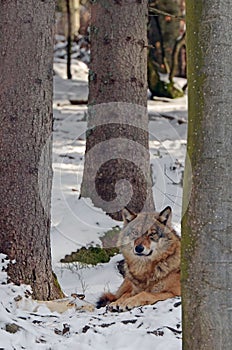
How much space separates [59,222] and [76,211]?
9.5 inches

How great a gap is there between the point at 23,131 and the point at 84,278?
2.00 m

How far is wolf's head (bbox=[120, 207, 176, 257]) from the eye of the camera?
606 cm

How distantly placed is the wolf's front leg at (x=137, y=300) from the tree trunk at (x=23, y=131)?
0.66 metres

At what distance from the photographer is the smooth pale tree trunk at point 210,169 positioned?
3.23 metres

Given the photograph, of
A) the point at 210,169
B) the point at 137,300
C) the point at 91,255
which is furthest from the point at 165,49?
the point at 210,169

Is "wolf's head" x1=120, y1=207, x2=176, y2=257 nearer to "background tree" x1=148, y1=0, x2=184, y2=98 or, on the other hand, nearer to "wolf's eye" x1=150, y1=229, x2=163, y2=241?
"wolf's eye" x1=150, y1=229, x2=163, y2=241

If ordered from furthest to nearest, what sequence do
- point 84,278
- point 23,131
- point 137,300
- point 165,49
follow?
point 165,49, point 84,278, point 137,300, point 23,131

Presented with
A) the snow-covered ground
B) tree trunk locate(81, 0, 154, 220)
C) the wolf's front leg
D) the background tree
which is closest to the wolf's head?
the wolf's front leg

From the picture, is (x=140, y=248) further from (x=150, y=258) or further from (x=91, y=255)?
(x=91, y=255)

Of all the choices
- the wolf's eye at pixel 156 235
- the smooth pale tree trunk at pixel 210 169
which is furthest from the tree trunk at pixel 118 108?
the smooth pale tree trunk at pixel 210 169

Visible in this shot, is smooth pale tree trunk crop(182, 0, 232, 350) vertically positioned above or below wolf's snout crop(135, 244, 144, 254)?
above

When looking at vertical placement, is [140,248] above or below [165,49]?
below

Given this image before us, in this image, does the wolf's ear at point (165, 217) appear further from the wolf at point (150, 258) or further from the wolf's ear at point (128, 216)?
the wolf's ear at point (128, 216)

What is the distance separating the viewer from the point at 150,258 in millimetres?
6062
